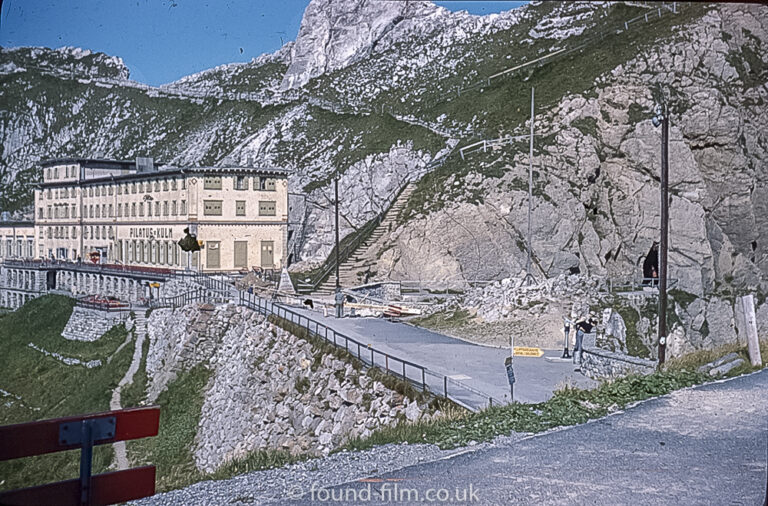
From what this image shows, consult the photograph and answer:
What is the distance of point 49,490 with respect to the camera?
264cm

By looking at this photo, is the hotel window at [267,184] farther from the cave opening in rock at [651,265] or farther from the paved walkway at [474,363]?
the cave opening in rock at [651,265]

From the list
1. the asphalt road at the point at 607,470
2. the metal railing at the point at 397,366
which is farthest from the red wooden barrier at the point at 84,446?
the metal railing at the point at 397,366

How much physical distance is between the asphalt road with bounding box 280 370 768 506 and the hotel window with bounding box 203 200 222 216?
6123 millimetres

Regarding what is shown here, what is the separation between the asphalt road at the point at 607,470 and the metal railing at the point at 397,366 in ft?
5.07

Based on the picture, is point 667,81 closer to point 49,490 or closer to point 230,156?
→ point 230,156

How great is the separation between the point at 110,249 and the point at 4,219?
1.38 meters

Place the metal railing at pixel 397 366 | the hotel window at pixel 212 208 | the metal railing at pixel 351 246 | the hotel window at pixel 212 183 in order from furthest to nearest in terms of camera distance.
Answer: the metal railing at pixel 351 246, the hotel window at pixel 212 208, the hotel window at pixel 212 183, the metal railing at pixel 397 366

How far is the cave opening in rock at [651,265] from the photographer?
11.8 m

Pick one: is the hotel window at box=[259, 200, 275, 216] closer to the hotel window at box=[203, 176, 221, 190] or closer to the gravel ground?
the hotel window at box=[203, 176, 221, 190]

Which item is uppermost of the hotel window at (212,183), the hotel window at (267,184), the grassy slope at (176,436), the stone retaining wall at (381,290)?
the hotel window at (267,184)

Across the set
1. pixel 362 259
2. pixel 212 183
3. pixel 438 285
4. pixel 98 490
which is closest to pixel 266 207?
pixel 212 183

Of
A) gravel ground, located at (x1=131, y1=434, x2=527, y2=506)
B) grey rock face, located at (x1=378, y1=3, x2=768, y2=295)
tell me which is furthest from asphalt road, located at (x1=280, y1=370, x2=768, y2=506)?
grey rock face, located at (x1=378, y1=3, x2=768, y2=295)

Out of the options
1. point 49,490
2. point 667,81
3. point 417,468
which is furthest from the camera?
point 667,81

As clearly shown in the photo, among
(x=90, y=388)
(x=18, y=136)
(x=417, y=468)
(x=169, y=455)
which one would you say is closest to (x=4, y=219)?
(x=18, y=136)
